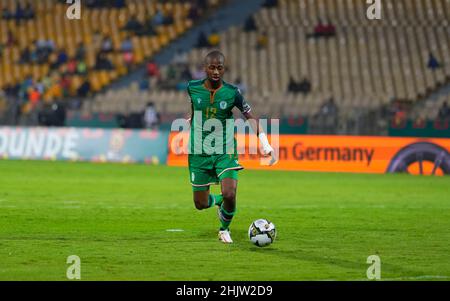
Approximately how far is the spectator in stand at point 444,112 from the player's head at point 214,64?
60.6 ft

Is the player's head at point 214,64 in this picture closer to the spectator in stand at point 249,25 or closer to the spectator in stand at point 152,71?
the spectator in stand at point 152,71

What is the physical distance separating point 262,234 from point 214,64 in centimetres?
225

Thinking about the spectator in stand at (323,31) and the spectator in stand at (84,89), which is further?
the spectator in stand at (323,31)

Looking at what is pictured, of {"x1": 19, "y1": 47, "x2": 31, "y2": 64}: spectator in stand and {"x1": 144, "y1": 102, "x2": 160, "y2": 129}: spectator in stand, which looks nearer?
{"x1": 144, "y1": 102, "x2": 160, "y2": 129}: spectator in stand

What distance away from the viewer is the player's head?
1288 cm

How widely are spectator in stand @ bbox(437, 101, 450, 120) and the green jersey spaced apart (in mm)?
18032

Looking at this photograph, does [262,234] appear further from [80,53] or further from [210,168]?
[80,53]

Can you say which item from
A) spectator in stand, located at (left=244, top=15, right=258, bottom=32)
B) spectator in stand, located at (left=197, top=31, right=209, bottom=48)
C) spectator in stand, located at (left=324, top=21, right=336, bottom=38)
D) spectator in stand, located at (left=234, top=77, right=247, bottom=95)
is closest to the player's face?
spectator in stand, located at (left=234, top=77, right=247, bottom=95)

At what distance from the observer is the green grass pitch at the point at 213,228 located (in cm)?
1101

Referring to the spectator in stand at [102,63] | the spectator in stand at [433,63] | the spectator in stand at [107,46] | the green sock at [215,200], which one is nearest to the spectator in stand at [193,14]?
the spectator in stand at [107,46]

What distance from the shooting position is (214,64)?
12.9 m

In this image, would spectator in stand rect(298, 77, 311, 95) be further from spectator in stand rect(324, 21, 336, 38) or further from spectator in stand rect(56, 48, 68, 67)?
spectator in stand rect(56, 48, 68, 67)

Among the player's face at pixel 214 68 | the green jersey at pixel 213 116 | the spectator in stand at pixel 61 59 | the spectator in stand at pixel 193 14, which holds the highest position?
the spectator in stand at pixel 193 14
